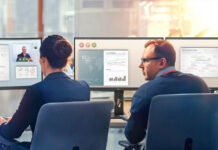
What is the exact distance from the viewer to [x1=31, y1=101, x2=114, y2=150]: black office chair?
163 centimetres

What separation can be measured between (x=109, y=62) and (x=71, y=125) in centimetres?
123

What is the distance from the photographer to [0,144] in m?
1.93

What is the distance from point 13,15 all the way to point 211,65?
9.37ft

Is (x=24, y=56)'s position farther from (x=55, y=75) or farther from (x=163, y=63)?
(x=163, y=63)

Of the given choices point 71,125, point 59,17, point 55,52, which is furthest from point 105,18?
point 71,125

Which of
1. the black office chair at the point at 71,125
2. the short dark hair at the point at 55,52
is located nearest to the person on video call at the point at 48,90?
the short dark hair at the point at 55,52

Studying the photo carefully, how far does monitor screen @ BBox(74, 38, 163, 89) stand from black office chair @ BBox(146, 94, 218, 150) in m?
1.11

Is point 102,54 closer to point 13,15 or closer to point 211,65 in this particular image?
point 211,65

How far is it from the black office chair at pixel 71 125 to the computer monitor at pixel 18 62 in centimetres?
128

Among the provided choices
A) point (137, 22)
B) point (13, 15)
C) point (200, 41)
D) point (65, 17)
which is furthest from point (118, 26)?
point (200, 41)

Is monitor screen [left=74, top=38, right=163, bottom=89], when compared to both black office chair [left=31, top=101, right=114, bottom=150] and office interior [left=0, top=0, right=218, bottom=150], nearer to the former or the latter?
black office chair [left=31, top=101, right=114, bottom=150]

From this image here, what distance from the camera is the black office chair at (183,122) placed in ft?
5.77

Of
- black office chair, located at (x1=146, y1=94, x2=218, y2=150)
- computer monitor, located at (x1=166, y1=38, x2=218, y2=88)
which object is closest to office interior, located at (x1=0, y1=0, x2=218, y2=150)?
computer monitor, located at (x1=166, y1=38, x2=218, y2=88)

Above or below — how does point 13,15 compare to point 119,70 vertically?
above
